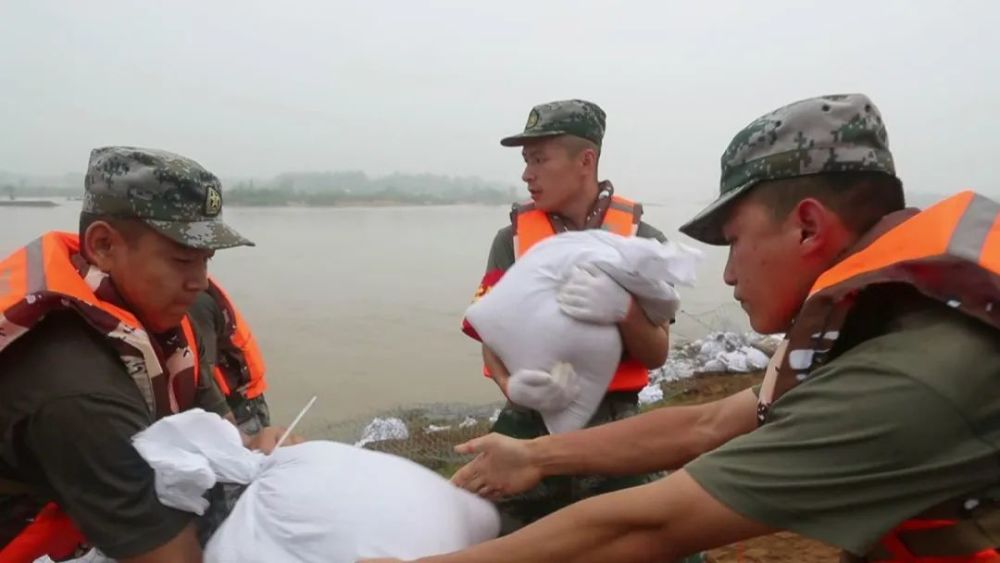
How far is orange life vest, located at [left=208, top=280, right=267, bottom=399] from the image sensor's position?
2672 mm

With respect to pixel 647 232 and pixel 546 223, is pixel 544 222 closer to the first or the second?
pixel 546 223

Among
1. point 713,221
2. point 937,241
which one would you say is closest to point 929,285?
point 937,241

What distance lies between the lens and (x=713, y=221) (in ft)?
4.51

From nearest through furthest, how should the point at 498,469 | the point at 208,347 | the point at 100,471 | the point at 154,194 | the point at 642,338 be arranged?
the point at 100,471 < the point at 154,194 < the point at 498,469 < the point at 642,338 < the point at 208,347

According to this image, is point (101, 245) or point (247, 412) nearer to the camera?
point (101, 245)

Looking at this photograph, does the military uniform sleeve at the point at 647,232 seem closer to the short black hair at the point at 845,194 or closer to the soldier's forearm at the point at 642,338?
the soldier's forearm at the point at 642,338

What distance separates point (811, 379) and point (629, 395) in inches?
51.2

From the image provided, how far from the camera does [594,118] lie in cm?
271

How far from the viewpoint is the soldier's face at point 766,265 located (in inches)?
49.7

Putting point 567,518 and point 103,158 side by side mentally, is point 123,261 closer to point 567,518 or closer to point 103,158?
point 103,158

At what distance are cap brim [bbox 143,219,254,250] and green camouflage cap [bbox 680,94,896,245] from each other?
3.39ft

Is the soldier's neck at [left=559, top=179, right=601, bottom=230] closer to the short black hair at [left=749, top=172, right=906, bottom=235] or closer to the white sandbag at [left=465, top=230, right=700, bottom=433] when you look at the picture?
the white sandbag at [left=465, top=230, right=700, bottom=433]

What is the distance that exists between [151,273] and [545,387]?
102cm

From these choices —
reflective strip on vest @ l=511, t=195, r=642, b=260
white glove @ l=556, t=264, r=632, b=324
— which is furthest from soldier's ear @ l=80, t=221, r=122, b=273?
reflective strip on vest @ l=511, t=195, r=642, b=260
